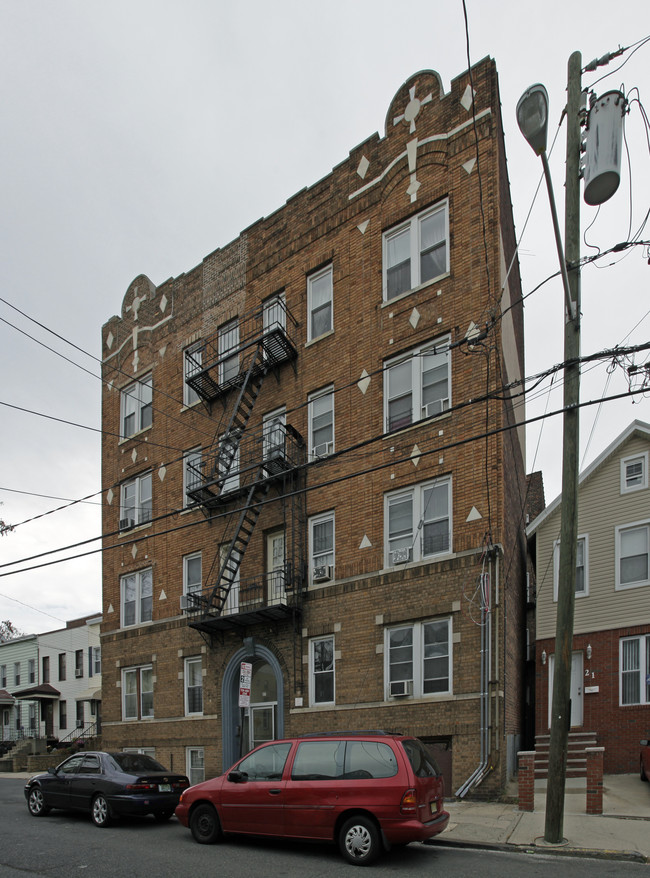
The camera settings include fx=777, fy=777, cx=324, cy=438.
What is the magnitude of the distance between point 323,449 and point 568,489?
30.8 feet

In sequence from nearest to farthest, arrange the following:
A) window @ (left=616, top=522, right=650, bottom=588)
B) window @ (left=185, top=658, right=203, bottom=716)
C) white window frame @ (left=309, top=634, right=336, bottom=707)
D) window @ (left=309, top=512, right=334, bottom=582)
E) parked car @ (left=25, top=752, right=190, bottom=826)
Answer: parked car @ (left=25, top=752, right=190, bottom=826) → white window frame @ (left=309, top=634, right=336, bottom=707) → window @ (left=309, top=512, right=334, bottom=582) → window @ (left=616, top=522, right=650, bottom=588) → window @ (left=185, top=658, right=203, bottom=716)

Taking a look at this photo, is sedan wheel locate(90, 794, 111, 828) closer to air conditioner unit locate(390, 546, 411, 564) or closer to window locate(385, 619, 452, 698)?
window locate(385, 619, 452, 698)

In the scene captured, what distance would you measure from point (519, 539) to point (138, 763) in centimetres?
1158

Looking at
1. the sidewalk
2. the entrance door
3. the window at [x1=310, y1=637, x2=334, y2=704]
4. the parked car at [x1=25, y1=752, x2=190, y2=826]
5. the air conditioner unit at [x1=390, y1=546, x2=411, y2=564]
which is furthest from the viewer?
the entrance door

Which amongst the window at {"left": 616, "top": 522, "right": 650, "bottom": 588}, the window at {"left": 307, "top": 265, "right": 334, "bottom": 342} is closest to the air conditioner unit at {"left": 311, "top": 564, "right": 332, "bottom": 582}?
the window at {"left": 307, "top": 265, "right": 334, "bottom": 342}

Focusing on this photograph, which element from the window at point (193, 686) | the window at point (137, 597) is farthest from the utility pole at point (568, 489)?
the window at point (137, 597)

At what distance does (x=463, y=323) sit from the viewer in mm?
17203

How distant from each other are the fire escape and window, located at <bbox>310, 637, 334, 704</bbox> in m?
0.95

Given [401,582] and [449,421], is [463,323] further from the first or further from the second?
[401,582]

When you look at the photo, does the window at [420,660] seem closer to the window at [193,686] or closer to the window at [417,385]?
the window at [417,385]

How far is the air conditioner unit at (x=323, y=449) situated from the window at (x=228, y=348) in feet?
13.0

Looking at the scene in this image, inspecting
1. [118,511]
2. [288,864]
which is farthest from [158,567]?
[288,864]

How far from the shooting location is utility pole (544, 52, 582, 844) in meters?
10.3

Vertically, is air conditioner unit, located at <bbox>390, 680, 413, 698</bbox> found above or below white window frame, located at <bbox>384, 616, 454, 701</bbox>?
below
